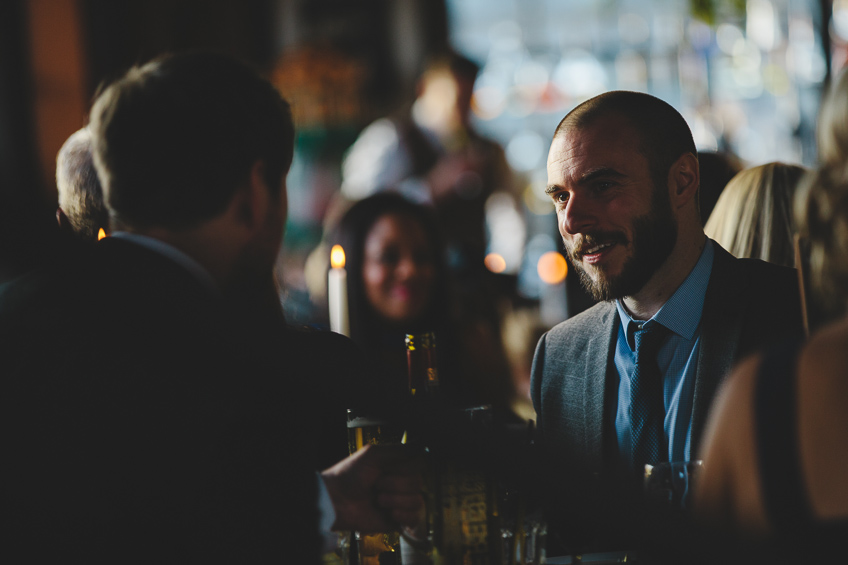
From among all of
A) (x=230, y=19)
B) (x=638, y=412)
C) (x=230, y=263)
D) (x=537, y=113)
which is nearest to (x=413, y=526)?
(x=230, y=263)

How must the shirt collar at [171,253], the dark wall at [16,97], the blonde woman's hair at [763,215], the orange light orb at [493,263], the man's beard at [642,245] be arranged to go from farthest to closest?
the dark wall at [16,97] < the orange light orb at [493,263] < the blonde woman's hair at [763,215] < the man's beard at [642,245] < the shirt collar at [171,253]

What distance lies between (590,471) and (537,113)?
345 inches

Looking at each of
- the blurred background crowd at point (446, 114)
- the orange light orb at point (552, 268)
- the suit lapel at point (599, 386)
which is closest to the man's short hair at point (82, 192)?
the blurred background crowd at point (446, 114)

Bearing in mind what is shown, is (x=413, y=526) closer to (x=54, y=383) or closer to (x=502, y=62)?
(x=54, y=383)

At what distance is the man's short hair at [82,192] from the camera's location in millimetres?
1386

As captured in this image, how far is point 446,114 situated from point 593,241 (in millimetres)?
3021

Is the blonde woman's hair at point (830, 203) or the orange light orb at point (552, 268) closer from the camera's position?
the blonde woman's hair at point (830, 203)

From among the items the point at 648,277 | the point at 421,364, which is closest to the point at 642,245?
the point at 648,277

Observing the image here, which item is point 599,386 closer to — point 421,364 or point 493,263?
point 421,364

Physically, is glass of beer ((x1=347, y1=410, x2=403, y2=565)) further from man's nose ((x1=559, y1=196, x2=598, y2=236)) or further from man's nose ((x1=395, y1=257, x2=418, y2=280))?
man's nose ((x1=395, y1=257, x2=418, y2=280))

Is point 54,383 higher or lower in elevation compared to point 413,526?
higher

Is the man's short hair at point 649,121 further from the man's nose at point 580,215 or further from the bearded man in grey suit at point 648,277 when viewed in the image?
the man's nose at point 580,215

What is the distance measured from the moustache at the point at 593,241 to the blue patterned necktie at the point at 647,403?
6.0 inches

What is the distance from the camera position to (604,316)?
160cm
